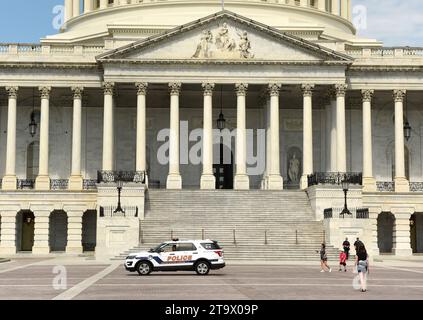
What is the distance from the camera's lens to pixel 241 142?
65.2 metres

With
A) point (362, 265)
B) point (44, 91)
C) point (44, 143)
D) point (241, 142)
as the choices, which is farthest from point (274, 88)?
point (362, 265)

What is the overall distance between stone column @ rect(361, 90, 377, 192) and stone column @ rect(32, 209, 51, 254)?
26739 millimetres

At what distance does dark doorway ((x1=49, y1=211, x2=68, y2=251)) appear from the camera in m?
67.6

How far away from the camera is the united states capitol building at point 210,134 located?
60.1 m

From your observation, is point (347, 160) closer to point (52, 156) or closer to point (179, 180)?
point (179, 180)

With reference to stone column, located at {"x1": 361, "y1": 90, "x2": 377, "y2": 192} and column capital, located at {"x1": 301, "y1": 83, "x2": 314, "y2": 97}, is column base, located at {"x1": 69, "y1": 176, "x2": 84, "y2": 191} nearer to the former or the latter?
column capital, located at {"x1": 301, "y1": 83, "x2": 314, "y2": 97}

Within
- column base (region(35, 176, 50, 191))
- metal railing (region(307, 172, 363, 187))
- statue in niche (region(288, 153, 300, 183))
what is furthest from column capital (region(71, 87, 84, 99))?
metal railing (region(307, 172, 363, 187))

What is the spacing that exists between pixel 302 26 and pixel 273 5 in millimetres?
7421

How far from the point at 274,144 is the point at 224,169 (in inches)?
341

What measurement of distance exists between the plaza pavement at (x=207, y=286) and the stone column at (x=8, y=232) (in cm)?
2686

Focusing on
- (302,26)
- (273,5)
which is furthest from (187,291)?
(273,5)

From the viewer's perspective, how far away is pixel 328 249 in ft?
166

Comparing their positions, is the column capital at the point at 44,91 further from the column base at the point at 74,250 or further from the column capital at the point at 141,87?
the column base at the point at 74,250

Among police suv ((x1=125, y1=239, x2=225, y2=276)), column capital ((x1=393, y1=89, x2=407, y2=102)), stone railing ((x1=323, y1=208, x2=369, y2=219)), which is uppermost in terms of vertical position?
column capital ((x1=393, y1=89, x2=407, y2=102))
